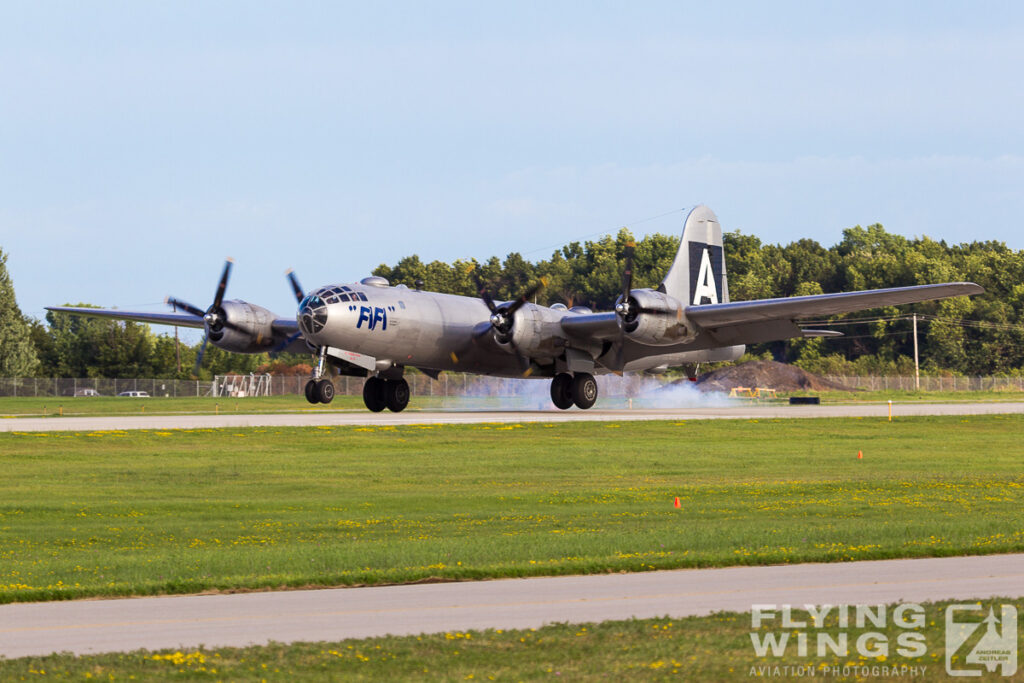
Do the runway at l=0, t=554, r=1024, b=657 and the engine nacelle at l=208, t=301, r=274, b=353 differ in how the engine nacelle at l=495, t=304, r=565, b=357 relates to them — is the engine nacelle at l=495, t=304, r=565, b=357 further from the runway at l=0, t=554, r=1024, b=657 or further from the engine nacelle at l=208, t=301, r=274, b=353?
the runway at l=0, t=554, r=1024, b=657

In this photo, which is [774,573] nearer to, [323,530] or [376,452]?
[323,530]

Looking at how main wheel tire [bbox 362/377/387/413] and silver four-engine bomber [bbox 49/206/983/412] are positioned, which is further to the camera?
main wheel tire [bbox 362/377/387/413]

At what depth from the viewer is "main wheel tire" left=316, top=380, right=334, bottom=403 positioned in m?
44.4

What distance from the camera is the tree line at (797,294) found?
11819cm

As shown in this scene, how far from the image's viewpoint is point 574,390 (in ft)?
170

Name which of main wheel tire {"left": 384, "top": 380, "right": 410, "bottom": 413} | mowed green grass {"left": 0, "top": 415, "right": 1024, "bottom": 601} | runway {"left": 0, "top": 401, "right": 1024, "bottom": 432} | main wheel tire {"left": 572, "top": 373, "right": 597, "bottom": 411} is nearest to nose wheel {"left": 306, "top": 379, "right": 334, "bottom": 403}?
runway {"left": 0, "top": 401, "right": 1024, "bottom": 432}

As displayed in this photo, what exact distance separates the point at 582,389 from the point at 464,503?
28.8 m

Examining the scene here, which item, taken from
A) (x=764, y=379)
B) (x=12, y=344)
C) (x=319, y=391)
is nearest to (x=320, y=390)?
(x=319, y=391)

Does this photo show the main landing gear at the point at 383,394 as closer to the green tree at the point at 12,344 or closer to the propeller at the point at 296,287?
the propeller at the point at 296,287

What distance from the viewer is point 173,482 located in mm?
26844

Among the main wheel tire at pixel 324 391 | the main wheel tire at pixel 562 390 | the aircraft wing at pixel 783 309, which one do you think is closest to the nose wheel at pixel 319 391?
the main wheel tire at pixel 324 391

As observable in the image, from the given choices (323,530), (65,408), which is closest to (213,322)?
(65,408)

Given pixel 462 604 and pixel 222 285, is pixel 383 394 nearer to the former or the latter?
pixel 222 285

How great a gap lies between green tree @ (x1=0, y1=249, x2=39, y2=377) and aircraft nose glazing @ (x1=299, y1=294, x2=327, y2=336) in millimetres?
66090
